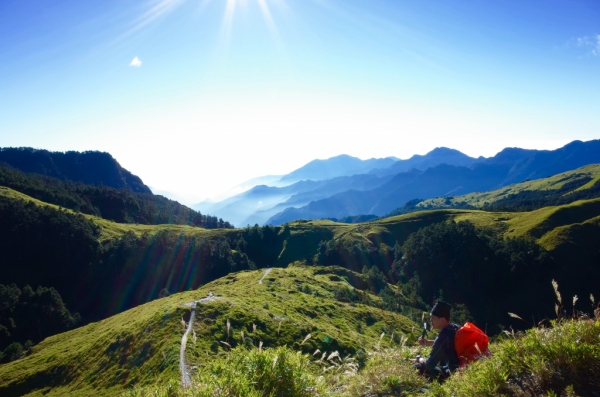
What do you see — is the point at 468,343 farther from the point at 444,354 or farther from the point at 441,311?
the point at 441,311

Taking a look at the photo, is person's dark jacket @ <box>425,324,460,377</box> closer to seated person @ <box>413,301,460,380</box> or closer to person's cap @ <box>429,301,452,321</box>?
seated person @ <box>413,301,460,380</box>

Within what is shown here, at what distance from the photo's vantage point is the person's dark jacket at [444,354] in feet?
28.9

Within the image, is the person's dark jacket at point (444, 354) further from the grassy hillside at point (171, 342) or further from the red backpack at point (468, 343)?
the grassy hillside at point (171, 342)

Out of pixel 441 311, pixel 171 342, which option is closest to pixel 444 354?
pixel 441 311

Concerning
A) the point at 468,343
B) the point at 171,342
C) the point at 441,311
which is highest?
the point at 441,311

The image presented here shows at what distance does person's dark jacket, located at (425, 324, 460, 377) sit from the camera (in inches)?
346

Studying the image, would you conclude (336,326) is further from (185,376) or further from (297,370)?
(297,370)

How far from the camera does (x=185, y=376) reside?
69.4 ft

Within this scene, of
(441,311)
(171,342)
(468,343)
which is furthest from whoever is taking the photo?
(171,342)

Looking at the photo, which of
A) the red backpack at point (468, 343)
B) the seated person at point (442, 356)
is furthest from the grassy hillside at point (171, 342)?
the red backpack at point (468, 343)

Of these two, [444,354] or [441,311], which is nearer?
[444,354]

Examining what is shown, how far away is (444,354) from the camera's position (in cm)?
900

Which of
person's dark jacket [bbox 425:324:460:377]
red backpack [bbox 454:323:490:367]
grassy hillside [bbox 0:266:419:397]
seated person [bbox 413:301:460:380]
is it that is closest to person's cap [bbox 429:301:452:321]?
seated person [bbox 413:301:460:380]

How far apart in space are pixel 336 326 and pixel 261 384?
1619 inches
